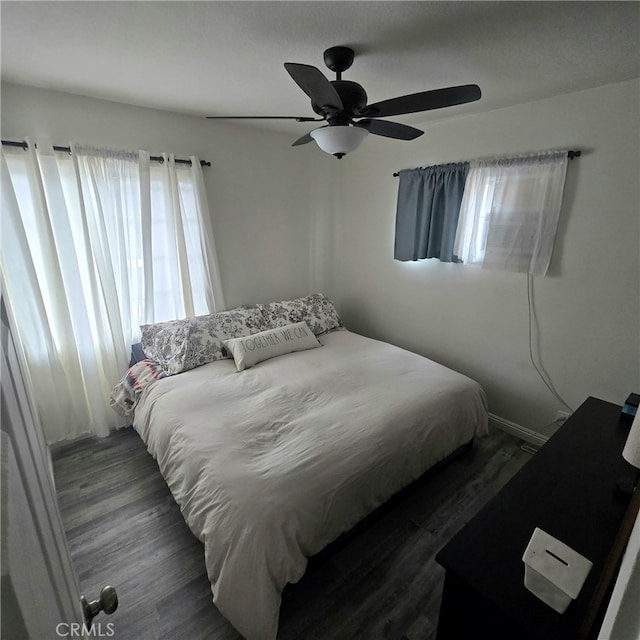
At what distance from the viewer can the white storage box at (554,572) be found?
799 mm

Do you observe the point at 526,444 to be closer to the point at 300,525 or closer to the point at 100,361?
the point at 300,525

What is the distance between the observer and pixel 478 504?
1.91m

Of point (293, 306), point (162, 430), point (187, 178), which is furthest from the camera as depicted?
point (293, 306)

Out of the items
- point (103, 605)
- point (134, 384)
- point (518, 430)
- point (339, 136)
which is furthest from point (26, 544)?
point (518, 430)

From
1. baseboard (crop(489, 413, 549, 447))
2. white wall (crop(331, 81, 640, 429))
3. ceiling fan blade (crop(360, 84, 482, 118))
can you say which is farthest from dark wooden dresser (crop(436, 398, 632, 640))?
ceiling fan blade (crop(360, 84, 482, 118))

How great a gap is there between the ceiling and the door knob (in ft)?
5.98

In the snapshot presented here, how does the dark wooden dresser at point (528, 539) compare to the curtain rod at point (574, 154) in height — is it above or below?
below

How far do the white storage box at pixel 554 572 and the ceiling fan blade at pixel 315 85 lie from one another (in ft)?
5.11

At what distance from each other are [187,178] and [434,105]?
1.97 m

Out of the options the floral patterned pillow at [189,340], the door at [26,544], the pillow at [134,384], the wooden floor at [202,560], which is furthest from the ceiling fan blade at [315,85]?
the wooden floor at [202,560]

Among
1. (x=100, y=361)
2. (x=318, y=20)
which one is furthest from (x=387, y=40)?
(x=100, y=361)

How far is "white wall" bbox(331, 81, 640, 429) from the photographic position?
1.93 metres

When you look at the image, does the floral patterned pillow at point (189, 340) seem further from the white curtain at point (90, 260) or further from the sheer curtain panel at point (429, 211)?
the sheer curtain panel at point (429, 211)

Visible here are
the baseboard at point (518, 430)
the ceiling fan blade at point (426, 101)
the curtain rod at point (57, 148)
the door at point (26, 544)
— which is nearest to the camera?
the door at point (26, 544)
